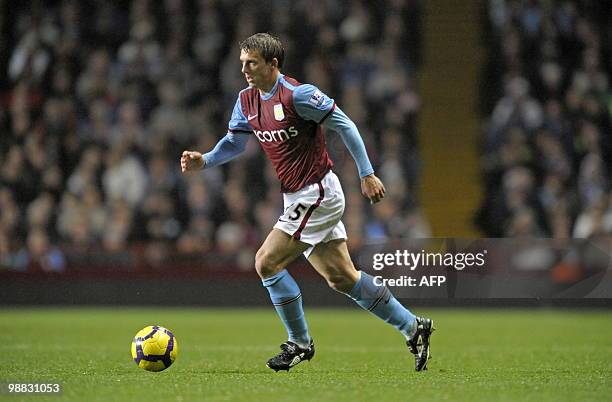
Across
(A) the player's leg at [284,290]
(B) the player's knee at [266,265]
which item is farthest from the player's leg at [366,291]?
(B) the player's knee at [266,265]

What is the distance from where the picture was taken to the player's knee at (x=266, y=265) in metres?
6.54

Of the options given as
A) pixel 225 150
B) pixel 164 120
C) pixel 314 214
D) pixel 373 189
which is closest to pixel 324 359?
pixel 314 214

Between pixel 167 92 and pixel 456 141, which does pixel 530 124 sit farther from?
pixel 167 92

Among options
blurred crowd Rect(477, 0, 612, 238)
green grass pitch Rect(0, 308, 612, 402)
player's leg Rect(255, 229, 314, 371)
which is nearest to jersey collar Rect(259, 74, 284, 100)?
player's leg Rect(255, 229, 314, 371)

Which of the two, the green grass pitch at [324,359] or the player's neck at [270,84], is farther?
the player's neck at [270,84]

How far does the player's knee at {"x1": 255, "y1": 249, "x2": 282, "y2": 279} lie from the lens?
6.54 metres

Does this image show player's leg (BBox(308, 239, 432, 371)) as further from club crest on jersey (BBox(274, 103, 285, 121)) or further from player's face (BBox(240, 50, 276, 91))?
player's face (BBox(240, 50, 276, 91))

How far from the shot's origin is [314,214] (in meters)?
6.59

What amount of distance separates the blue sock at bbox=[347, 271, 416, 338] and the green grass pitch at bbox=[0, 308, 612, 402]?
0.30 m

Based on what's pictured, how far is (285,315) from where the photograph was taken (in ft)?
22.3

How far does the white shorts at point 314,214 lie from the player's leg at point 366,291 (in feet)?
0.26

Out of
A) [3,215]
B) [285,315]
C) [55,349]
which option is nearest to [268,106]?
[285,315]

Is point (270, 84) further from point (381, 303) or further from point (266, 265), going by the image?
point (381, 303)

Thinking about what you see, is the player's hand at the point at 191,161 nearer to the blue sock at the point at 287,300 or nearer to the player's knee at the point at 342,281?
the blue sock at the point at 287,300
